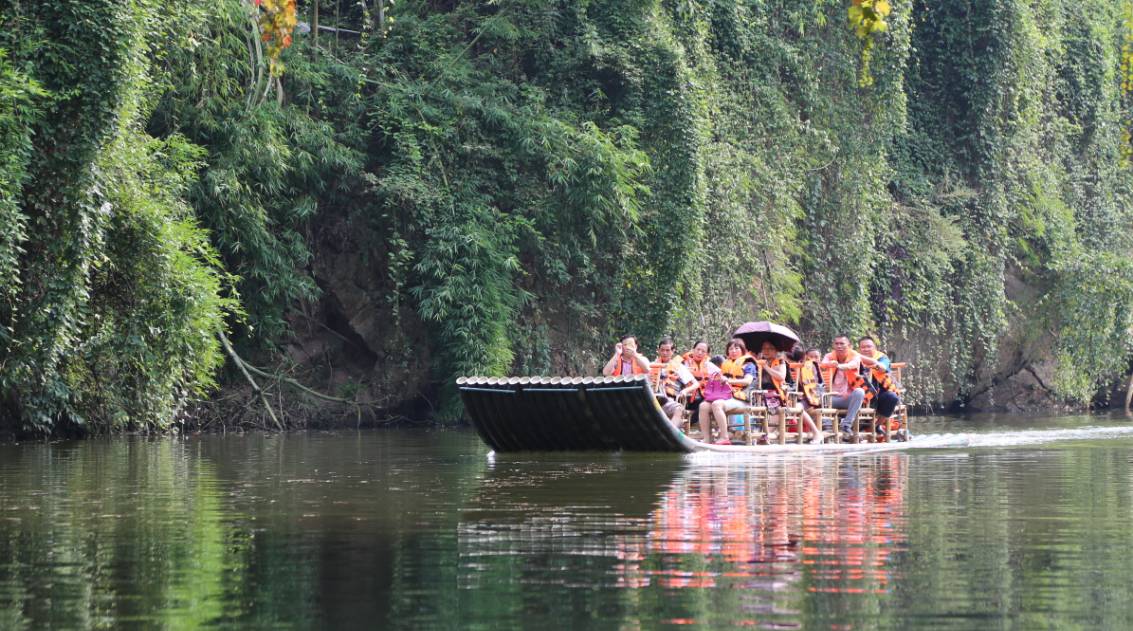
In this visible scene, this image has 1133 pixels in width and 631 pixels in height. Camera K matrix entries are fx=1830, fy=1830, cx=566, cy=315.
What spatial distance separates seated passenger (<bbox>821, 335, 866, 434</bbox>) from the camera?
2105cm

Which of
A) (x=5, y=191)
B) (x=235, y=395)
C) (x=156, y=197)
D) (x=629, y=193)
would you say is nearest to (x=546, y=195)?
(x=629, y=193)

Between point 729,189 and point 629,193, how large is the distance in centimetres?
260

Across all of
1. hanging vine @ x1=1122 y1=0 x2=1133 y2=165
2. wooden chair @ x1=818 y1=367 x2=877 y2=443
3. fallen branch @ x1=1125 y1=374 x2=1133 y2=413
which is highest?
hanging vine @ x1=1122 y1=0 x2=1133 y2=165

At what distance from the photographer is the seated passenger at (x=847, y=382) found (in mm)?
21047

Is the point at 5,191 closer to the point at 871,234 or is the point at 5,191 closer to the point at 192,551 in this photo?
the point at 192,551

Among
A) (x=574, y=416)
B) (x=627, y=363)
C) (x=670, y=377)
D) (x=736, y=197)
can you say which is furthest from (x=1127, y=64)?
(x=574, y=416)

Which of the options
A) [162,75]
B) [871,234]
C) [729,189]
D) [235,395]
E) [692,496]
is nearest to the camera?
[692,496]

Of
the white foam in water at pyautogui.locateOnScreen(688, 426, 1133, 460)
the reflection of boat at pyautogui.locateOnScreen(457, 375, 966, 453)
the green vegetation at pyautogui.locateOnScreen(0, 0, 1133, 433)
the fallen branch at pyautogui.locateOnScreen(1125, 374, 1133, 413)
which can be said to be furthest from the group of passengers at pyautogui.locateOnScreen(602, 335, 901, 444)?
the fallen branch at pyautogui.locateOnScreen(1125, 374, 1133, 413)

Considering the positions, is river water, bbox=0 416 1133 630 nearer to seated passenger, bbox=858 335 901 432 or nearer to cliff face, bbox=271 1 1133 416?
seated passenger, bbox=858 335 901 432

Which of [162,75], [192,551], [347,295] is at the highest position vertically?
[162,75]

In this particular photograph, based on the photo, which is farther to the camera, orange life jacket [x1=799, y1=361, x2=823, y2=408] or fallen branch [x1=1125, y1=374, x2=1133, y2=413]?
fallen branch [x1=1125, y1=374, x2=1133, y2=413]

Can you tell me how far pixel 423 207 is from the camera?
87.8 feet

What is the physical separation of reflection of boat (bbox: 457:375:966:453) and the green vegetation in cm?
458

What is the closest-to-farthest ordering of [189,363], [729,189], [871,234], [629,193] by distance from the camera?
→ [189,363]
[629,193]
[729,189]
[871,234]
